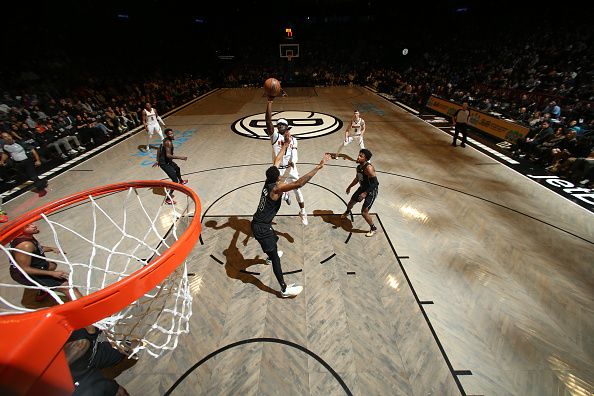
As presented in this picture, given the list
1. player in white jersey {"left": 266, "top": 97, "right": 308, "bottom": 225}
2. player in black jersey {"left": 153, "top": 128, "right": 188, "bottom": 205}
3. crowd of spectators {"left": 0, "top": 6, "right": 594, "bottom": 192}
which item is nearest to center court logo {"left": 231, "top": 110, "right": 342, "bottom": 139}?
player in black jersey {"left": 153, "top": 128, "right": 188, "bottom": 205}

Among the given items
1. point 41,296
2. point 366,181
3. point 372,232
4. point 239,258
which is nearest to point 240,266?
point 239,258

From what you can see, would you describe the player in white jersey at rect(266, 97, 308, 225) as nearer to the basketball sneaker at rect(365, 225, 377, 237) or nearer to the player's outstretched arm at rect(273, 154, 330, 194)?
the basketball sneaker at rect(365, 225, 377, 237)

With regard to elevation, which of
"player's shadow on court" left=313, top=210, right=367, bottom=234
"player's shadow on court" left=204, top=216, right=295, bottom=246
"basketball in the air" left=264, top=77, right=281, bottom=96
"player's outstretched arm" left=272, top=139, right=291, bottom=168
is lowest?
"player's shadow on court" left=204, top=216, right=295, bottom=246

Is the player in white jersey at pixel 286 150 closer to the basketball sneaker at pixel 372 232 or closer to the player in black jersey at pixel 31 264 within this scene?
the basketball sneaker at pixel 372 232

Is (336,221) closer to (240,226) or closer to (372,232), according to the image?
(372,232)

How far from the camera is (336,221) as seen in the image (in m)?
6.08

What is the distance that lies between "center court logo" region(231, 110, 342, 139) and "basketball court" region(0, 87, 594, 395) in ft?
13.3

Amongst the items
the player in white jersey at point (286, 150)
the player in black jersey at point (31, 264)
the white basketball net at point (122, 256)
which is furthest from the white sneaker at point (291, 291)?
the player in black jersey at point (31, 264)

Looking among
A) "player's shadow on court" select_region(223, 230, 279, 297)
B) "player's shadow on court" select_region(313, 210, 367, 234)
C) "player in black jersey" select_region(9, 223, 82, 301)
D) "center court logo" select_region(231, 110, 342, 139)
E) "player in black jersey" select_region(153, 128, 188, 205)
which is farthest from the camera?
"center court logo" select_region(231, 110, 342, 139)

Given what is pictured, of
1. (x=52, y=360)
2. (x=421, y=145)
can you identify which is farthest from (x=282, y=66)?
(x=52, y=360)

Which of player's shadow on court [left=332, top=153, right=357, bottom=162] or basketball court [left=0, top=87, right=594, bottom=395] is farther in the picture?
player's shadow on court [left=332, top=153, right=357, bottom=162]

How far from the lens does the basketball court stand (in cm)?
330

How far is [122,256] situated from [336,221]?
13.8 feet

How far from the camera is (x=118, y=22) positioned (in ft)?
77.4
